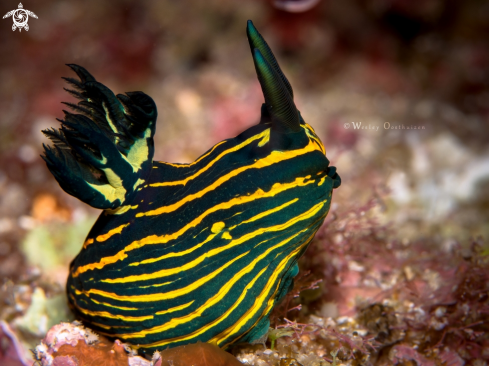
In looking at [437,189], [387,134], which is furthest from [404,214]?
[387,134]

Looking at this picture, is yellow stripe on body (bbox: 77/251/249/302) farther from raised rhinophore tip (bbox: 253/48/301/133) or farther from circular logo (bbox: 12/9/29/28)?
circular logo (bbox: 12/9/29/28)

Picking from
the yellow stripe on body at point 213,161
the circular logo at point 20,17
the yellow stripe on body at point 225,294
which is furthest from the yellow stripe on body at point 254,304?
the circular logo at point 20,17

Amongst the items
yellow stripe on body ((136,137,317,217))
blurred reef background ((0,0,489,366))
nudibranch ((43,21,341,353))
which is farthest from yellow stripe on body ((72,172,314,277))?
blurred reef background ((0,0,489,366))

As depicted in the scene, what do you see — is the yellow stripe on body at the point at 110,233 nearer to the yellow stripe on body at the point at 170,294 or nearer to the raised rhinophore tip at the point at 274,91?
the yellow stripe on body at the point at 170,294

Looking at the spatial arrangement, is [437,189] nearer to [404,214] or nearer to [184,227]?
[404,214]

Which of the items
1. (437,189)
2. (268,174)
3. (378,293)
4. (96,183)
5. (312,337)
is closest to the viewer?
(268,174)

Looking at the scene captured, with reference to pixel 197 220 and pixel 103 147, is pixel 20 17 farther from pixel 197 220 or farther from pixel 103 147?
pixel 197 220
